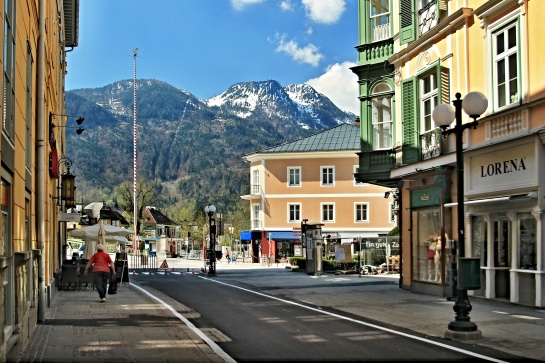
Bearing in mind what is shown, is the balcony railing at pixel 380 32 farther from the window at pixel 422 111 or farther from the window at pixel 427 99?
the window at pixel 427 99

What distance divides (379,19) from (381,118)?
353cm

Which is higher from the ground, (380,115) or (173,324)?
(380,115)

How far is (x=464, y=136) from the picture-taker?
2016 centimetres

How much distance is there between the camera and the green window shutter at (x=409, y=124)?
902 inches

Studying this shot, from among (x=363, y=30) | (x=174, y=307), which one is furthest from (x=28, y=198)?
(x=363, y=30)

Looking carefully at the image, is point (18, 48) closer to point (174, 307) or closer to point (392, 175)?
point (174, 307)

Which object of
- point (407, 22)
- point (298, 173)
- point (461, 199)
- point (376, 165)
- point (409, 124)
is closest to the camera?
point (461, 199)

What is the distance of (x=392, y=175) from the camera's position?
24.4 m

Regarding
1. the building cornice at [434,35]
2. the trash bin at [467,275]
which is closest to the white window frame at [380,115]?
the building cornice at [434,35]

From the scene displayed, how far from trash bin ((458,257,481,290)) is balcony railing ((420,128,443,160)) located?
858 cm

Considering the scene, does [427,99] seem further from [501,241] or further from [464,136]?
[501,241]

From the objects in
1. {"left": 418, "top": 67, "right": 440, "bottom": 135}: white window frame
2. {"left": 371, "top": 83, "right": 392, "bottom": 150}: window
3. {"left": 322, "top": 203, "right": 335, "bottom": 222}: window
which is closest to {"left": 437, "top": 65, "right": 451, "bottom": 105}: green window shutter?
{"left": 418, "top": 67, "right": 440, "bottom": 135}: white window frame

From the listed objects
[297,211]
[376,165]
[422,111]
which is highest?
[422,111]

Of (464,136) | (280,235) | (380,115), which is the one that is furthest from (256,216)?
(464,136)
